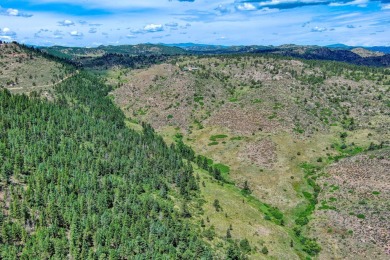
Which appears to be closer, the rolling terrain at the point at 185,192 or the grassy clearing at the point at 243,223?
the rolling terrain at the point at 185,192

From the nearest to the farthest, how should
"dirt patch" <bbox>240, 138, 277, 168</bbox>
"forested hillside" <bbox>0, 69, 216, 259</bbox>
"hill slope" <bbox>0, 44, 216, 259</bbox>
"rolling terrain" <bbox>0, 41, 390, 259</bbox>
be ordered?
"forested hillside" <bbox>0, 69, 216, 259</bbox>, "hill slope" <bbox>0, 44, 216, 259</bbox>, "rolling terrain" <bbox>0, 41, 390, 259</bbox>, "dirt patch" <bbox>240, 138, 277, 168</bbox>

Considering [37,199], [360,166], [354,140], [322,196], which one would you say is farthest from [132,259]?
[354,140]

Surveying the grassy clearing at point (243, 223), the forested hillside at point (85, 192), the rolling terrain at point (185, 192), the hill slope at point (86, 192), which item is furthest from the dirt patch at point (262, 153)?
the forested hillside at point (85, 192)

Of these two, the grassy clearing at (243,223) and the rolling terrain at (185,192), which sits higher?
the rolling terrain at (185,192)

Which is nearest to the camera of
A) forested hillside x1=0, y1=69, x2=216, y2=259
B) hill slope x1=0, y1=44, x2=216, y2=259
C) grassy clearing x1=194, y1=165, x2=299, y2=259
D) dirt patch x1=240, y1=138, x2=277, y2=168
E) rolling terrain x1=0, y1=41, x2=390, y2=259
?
forested hillside x1=0, y1=69, x2=216, y2=259

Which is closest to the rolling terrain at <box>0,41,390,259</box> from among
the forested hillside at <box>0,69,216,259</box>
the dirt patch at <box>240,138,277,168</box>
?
the forested hillside at <box>0,69,216,259</box>

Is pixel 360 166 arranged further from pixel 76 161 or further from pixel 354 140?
pixel 76 161

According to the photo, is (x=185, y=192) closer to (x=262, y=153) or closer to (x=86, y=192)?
(x=86, y=192)

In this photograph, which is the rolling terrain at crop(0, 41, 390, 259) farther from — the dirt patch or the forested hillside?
the dirt patch

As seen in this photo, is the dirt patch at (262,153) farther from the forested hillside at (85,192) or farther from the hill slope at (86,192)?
the forested hillside at (85,192)

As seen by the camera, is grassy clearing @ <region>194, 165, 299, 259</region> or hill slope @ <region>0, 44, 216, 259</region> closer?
hill slope @ <region>0, 44, 216, 259</region>

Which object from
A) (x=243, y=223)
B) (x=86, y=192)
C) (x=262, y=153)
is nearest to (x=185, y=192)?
(x=243, y=223)

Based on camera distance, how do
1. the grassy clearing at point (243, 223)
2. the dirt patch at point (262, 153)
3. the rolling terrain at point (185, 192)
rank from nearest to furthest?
the rolling terrain at point (185, 192) → the grassy clearing at point (243, 223) → the dirt patch at point (262, 153)
